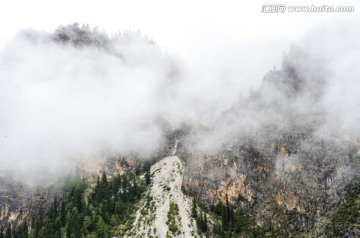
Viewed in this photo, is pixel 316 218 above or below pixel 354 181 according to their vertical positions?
below

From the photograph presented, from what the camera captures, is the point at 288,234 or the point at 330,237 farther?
the point at 288,234

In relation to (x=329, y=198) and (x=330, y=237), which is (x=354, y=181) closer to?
(x=329, y=198)

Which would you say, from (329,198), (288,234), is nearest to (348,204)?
(329,198)

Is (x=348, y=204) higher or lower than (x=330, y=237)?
higher

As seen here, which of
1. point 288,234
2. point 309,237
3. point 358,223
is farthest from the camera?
point 288,234

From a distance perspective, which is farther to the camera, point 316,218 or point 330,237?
point 316,218

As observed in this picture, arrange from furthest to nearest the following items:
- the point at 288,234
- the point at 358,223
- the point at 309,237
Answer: the point at 288,234 → the point at 309,237 → the point at 358,223

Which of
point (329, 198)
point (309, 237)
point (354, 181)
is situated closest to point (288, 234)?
point (309, 237)

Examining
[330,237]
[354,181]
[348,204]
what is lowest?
[330,237]

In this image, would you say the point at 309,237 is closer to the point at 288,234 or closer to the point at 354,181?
the point at 288,234
